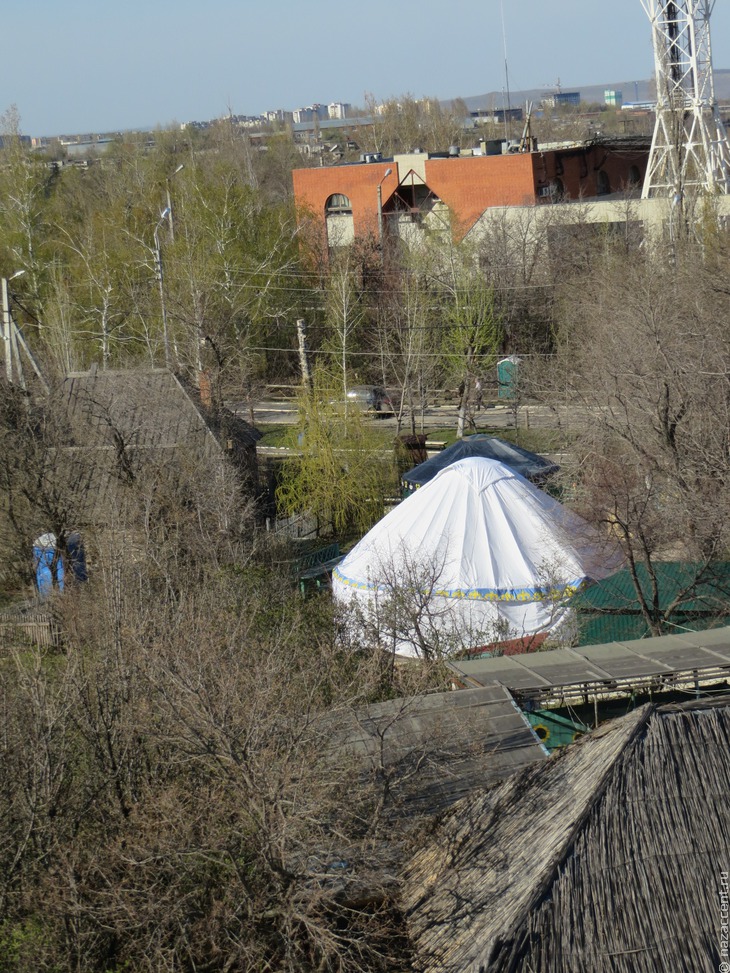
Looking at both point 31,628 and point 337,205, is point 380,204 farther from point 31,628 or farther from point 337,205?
point 31,628

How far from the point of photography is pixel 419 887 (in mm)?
7570

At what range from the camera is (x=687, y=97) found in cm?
3509

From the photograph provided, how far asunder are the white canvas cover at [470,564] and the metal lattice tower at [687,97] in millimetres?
17966

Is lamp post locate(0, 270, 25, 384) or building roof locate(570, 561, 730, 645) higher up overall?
lamp post locate(0, 270, 25, 384)

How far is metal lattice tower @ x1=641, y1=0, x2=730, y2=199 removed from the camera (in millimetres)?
32031

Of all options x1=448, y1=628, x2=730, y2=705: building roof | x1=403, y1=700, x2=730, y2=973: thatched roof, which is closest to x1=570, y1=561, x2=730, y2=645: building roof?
x1=448, y1=628, x2=730, y2=705: building roof

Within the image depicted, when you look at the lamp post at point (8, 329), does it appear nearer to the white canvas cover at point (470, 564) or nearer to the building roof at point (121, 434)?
the building roof at point (121, 434)

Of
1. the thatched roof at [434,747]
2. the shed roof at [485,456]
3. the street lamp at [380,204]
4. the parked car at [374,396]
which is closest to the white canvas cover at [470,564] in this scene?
the shed roof at [485,456]

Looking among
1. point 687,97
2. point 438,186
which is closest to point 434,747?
point 687,97

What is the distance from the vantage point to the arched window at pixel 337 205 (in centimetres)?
4394

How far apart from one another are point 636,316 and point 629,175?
30.5m

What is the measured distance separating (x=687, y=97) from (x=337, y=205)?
14730mm

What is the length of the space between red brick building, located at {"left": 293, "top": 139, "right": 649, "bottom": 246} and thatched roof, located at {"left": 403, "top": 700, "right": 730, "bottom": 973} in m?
33.2

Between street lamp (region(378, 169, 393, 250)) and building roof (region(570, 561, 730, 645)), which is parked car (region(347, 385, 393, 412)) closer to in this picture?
street lamp (region(378, 169, 393, 250))
